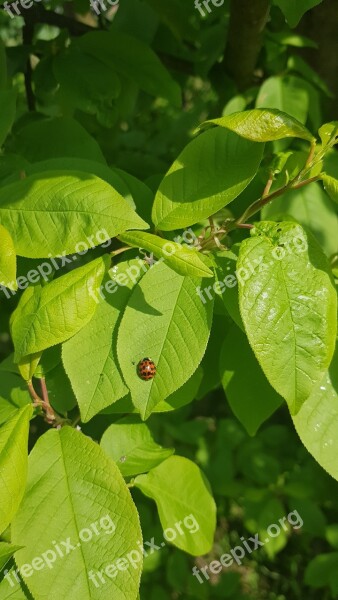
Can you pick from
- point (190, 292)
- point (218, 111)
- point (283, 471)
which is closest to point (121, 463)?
point (190, 292)

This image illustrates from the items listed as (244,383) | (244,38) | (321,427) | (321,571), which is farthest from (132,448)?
(321,571)

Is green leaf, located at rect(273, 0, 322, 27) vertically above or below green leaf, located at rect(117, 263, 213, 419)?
above

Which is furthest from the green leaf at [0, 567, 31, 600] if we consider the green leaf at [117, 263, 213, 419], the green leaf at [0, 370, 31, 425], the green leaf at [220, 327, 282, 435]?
the green leaf at [220, 327, 282, 435]

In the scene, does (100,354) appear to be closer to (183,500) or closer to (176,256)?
(176,256)

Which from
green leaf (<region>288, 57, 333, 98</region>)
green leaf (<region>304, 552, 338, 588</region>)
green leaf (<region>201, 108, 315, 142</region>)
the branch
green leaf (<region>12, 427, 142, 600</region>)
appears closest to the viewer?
green leaf (<region>201, 108, 315, 142</region>)

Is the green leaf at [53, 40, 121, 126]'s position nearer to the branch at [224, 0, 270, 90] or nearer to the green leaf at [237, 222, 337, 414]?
the branch at [224, 0, 270, 90]

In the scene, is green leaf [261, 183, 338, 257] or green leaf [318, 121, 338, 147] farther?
green leaf [261, 183, 338, 257]

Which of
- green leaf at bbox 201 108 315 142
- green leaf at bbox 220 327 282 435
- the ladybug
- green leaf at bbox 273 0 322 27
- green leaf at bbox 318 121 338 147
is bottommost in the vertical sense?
green leaf at bbox 220 327 282 435

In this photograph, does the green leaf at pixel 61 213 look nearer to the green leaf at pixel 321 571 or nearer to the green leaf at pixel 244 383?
the green leaf at pixel 244 383
